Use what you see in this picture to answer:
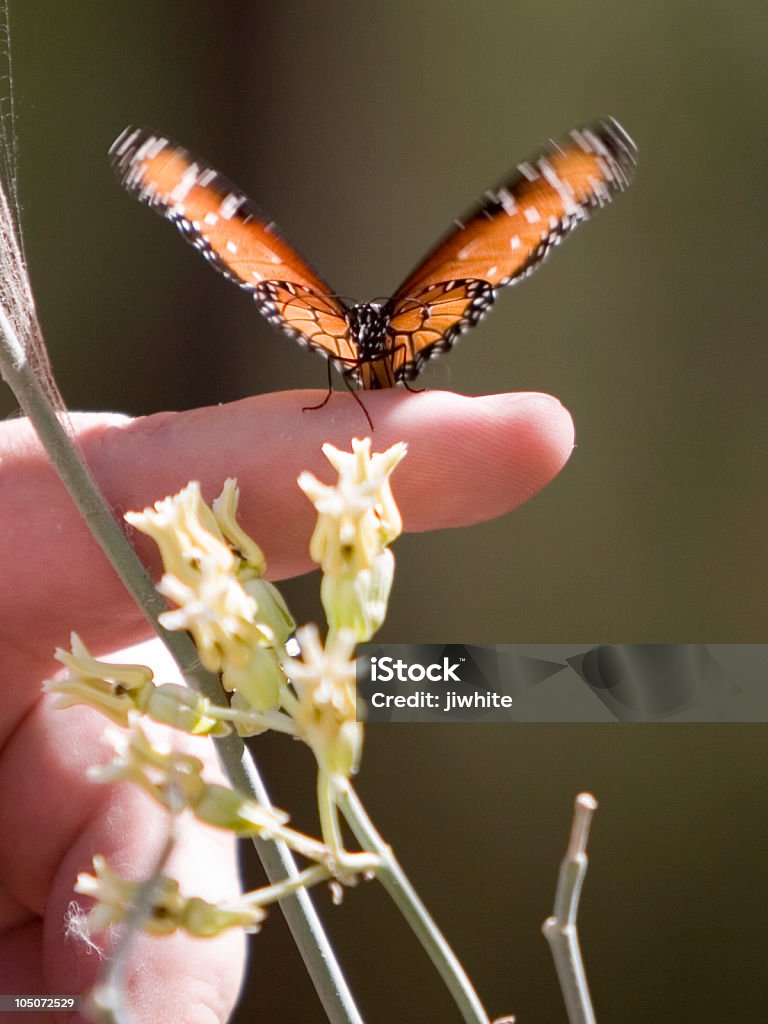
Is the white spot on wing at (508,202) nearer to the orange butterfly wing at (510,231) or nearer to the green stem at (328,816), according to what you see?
the orange butterfly wing at (510,231)

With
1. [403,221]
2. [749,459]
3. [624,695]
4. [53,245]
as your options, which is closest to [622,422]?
[749,459]

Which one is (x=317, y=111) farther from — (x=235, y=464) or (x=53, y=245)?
(x=235, y=464)

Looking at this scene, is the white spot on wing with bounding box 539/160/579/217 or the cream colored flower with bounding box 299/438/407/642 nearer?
the cream colored flower with bounding box 299/438/407/642

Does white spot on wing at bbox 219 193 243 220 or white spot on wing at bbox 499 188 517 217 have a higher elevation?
white spot on wing at bbox 219 193 243 220

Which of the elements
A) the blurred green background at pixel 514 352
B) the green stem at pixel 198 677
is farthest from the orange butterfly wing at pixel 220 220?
the blurred green background at pixel 514 352

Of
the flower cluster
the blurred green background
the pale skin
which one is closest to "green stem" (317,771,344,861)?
the flower cluster

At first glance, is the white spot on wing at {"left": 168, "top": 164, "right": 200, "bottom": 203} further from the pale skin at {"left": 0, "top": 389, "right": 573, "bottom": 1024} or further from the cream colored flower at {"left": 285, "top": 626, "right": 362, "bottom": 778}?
the cream colored flower at {"left": 285, "top": 626, "right": 362, "bottom": 778}

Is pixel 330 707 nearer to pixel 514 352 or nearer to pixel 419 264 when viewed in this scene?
pixel 419 264
